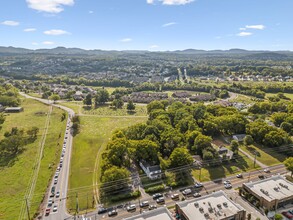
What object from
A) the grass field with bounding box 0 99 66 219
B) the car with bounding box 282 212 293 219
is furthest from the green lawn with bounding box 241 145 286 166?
the grass field with bounding box 0 99 66 219

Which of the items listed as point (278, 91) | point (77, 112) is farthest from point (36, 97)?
point (278, 91)

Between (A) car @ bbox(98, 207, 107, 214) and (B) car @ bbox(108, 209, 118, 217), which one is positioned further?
(A) car @ bbox(98, 207, 107, 214)

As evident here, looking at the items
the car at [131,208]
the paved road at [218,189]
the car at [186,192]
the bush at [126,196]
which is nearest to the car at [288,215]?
the paved road at [218,189]

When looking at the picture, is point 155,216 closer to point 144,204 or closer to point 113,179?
point 144,204

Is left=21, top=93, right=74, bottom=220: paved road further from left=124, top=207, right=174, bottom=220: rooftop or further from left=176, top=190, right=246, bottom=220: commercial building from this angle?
left=176, top=190, right=246, bottom=220: commercial building

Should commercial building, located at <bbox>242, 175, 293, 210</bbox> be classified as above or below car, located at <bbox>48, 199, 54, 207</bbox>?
above

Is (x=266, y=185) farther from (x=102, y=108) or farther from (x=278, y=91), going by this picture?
(x=278, y=91)

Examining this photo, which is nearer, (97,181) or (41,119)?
(97,181)
